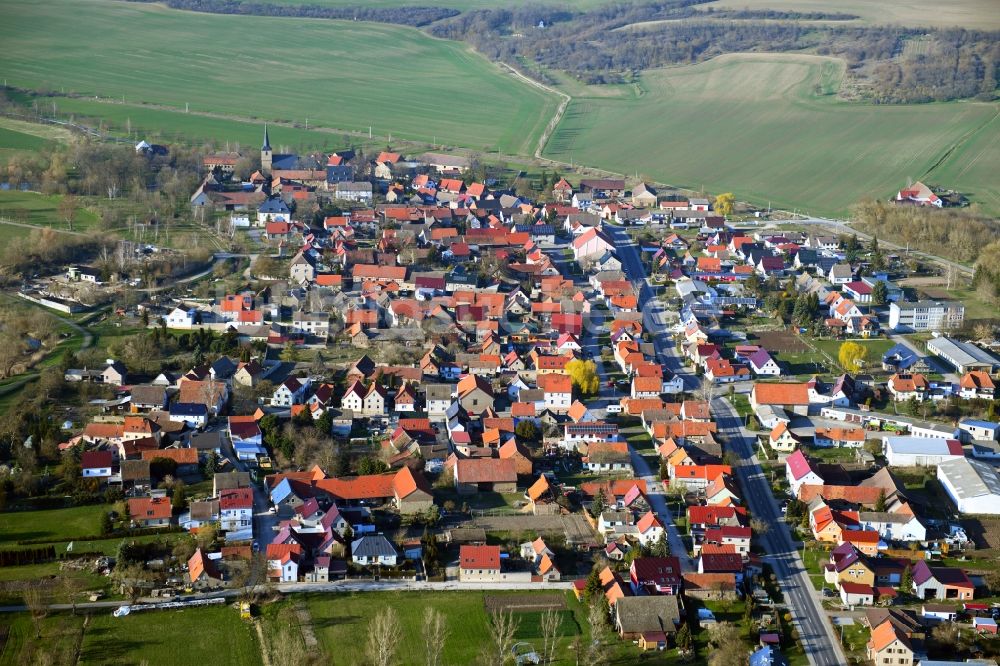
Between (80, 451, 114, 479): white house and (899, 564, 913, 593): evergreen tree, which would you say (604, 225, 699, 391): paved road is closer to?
(899, 564, 913, 593): evergreen tree

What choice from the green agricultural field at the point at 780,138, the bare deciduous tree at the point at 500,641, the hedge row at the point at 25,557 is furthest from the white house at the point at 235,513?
the green agricultural field at the point at 780,138

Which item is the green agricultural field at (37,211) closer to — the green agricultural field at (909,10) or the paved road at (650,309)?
the paved road at (650,309)

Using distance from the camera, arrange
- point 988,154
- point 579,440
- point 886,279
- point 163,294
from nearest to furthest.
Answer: point 579,440, point 163,294, point 886,279, point 988,154

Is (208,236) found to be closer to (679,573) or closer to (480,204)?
(480,204)

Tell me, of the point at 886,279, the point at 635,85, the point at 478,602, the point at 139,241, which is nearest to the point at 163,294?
the point at 139,241

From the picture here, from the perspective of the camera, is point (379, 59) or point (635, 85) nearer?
point (635, 85)

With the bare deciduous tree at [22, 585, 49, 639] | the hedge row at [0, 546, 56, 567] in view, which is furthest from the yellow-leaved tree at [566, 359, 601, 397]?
the bare deciduous tree at [22, 585, 49, 639]
